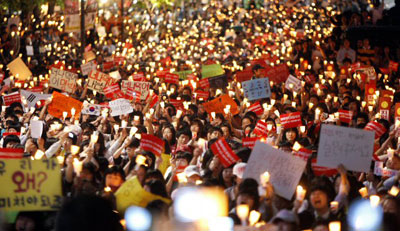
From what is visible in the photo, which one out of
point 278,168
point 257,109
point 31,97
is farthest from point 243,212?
point 31,97

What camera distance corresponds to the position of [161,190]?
7.14 meters

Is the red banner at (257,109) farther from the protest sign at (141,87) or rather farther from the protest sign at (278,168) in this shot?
the protest sign at (278,168)

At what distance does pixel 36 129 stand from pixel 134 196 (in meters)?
4.49

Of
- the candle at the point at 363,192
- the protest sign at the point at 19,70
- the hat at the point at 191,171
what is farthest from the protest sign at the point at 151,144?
the protest sign at the point at 19,70

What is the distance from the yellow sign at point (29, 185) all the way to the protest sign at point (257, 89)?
27.6ft

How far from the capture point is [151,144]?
9.30m

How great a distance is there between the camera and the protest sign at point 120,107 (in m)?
12.4

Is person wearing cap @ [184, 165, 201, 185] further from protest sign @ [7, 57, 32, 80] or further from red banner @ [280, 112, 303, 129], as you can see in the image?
protest sign @ [7, 57, 32, 80]

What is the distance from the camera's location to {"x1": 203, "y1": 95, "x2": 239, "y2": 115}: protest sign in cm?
1342

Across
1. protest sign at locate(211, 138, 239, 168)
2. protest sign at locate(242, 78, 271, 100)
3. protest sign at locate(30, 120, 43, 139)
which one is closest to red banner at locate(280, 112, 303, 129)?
protest sign at locate(211, 138, 239, 168)

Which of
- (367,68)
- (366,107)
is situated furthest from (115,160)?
(367,68)

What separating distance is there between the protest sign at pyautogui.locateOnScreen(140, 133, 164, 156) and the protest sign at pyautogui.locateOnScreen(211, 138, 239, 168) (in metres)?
0.83

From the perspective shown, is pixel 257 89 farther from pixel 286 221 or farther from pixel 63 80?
pixel 286 221

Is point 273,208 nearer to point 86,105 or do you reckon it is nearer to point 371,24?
point 86,105
